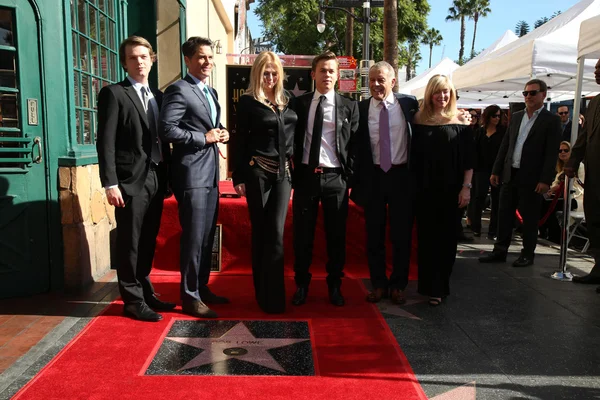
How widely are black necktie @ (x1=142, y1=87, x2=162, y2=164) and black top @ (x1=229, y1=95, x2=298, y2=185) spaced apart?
60 centimetres

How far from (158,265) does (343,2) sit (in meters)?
9.19

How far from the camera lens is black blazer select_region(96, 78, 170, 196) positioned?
3844 millimetres

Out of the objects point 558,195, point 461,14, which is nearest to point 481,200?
point 558,195

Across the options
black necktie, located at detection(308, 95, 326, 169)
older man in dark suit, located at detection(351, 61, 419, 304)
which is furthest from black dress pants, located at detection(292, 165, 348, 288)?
older man in dark suit, located at detection(351, 61, 419, 304)

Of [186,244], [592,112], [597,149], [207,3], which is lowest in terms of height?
[186,244]

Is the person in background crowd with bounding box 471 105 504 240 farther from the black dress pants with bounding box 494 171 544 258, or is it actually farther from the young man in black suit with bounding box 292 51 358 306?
the young man in black suit with bounding box 292 51 358 306

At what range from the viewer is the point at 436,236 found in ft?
15.3

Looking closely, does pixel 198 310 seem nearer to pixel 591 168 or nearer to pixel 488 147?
pixel 591 168

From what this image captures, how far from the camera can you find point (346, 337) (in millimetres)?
3867

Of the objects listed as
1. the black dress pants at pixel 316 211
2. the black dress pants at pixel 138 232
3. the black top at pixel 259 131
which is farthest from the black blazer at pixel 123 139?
the black dress pants at pixel 316 211

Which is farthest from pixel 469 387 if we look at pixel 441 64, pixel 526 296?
pixel 441 64

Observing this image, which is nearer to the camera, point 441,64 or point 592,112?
point 592,112

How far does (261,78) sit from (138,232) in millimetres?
1466

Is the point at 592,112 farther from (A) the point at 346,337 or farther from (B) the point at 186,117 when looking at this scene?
(B) the point at 186,117
